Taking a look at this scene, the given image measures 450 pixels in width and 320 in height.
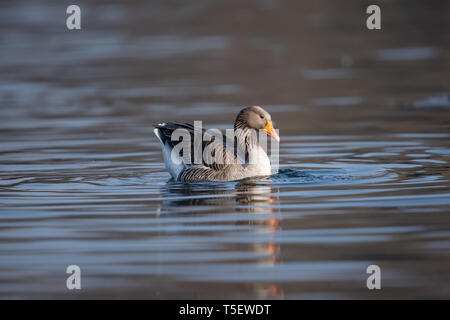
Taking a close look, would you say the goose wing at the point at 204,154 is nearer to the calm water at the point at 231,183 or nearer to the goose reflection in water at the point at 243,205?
the goose reflection in water at the point at 243,205

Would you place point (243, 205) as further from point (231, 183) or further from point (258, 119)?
point (258, 119)

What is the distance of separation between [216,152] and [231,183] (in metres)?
0.57

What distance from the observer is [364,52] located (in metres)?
32.3

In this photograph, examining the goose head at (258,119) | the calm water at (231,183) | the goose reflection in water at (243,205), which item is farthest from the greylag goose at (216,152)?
the calm water at (231,183)

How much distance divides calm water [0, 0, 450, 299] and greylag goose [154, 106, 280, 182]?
36 centimetres

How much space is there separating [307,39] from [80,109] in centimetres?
1498

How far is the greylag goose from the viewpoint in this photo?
47.9 feet

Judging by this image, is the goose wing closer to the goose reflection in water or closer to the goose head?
the goose reflection in water

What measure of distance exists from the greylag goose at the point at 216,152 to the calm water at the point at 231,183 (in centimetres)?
36

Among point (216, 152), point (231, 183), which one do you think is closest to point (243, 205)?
point (231, 183)

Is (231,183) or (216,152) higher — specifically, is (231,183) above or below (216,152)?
below

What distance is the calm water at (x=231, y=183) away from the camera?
30.7 ft

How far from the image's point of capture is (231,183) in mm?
14445

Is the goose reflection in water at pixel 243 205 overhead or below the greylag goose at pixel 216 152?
below
